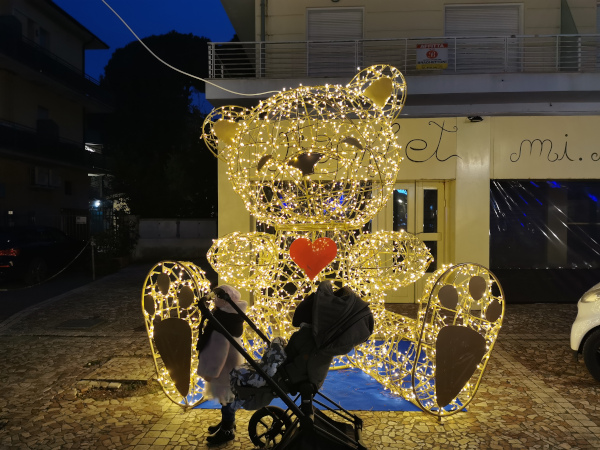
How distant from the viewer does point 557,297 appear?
28.1 ft

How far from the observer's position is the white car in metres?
4.82

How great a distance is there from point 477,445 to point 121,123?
73.1 ft

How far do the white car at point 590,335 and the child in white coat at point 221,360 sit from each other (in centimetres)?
362

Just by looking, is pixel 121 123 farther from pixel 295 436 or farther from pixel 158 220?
pixel 295 436

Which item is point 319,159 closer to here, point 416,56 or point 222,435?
point 222,435

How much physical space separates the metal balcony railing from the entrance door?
2.40 meters

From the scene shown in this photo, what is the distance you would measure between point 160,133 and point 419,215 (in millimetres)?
16426

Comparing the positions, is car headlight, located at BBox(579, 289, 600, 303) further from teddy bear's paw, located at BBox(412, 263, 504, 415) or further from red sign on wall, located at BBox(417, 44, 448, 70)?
red sign on wall, located at BBox(417, 44, 448, 70)

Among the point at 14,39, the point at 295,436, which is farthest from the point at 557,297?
the point at 14,39

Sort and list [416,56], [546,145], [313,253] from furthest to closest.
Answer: [416,56] < [546,145] < [313,253]

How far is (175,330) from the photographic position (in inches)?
147

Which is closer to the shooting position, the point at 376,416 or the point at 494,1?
the point at 376,416

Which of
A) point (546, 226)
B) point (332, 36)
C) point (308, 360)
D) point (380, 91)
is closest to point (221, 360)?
point (308, 360)

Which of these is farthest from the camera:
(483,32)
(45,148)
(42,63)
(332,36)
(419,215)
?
(45,148)
